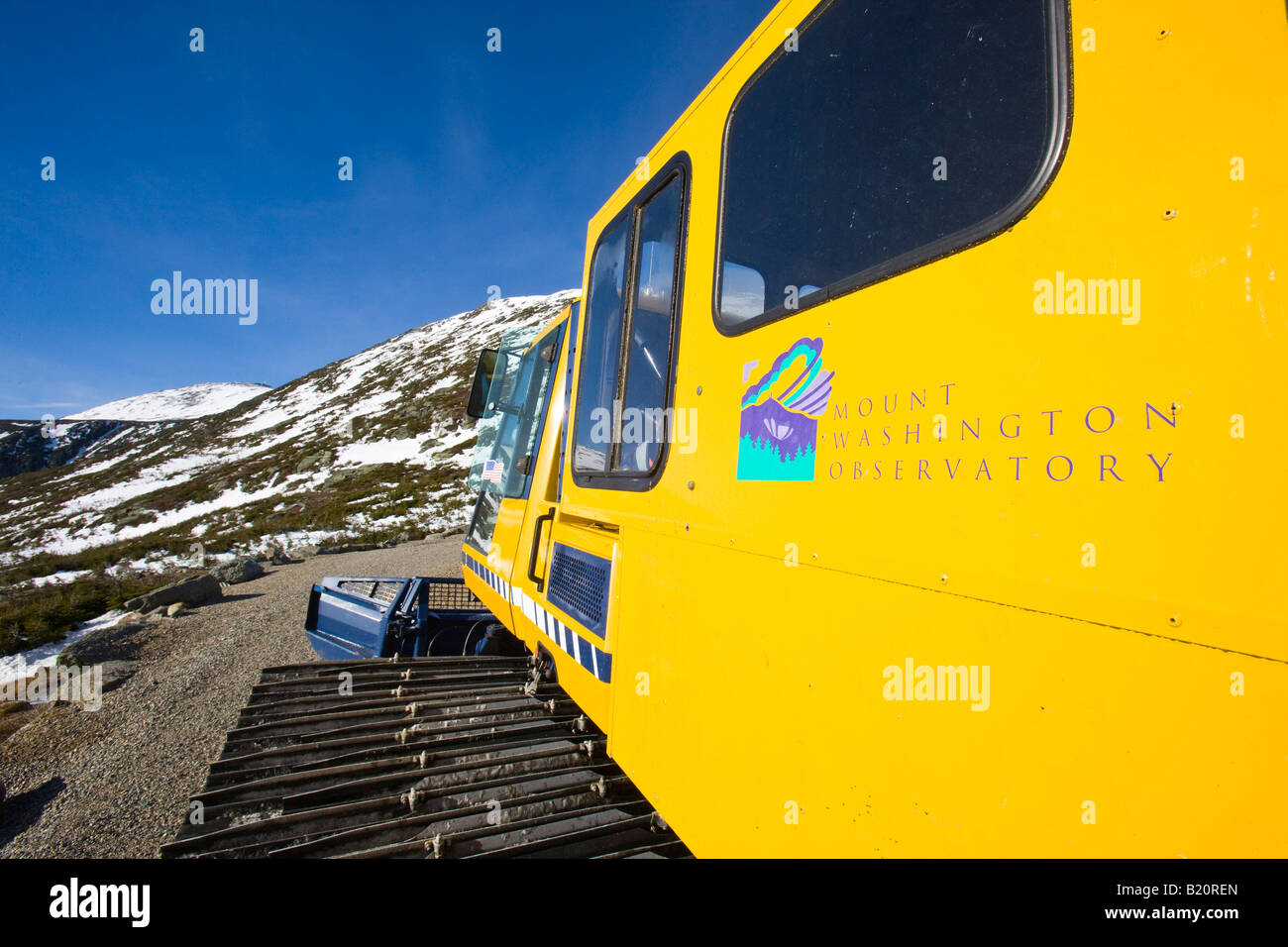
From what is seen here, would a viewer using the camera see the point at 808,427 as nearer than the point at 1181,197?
No

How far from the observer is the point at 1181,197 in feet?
2.83

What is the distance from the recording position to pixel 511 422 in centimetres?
445

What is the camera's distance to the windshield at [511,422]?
396 cm

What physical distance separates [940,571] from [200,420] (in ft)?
258

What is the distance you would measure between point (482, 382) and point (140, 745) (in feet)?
14.9

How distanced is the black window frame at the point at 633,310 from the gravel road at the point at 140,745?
419 cm

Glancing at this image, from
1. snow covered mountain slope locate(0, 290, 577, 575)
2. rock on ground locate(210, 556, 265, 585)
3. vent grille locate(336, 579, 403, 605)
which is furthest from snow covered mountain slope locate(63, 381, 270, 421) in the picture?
vent grille locate(336, 579, 403, 605)

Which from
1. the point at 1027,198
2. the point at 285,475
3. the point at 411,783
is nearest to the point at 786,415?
the point at 1027,198

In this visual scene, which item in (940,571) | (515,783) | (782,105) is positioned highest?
(782,105)

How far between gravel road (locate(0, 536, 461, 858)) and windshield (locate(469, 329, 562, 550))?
3131 mm

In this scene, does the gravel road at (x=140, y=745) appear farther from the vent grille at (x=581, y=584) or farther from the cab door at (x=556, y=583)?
the vent grille at (x=581, y=584)

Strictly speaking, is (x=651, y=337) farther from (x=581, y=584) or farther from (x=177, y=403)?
(x=177, y=403)
